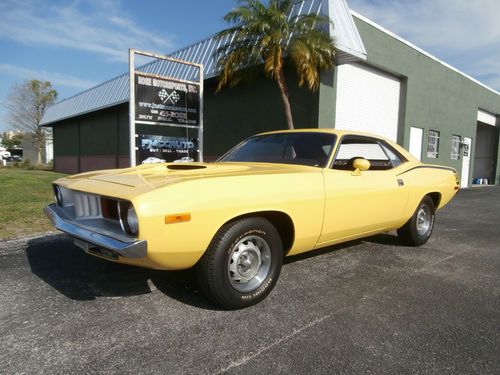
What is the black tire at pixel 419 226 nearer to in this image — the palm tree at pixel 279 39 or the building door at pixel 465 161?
the palm tree at pixel 279 39

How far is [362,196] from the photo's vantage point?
12.2 feet

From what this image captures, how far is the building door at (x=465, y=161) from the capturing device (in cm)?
1935

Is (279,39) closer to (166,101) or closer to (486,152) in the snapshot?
(166,101)

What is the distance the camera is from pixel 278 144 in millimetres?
4164

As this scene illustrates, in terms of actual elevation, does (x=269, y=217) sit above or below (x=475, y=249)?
above

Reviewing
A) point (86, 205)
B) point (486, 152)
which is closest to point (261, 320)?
point (86, 205)

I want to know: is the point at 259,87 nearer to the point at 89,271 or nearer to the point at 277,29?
the point at 277,29

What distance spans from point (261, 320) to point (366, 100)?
454 inches

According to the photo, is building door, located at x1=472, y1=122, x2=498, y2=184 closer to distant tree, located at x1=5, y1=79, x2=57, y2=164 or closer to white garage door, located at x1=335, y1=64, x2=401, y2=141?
white garage door, located at x1=335, y1=64, x2=401, y2=141

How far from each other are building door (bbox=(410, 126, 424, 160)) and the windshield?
1229 cm

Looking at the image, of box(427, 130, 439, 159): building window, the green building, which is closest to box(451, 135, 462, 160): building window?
the green building

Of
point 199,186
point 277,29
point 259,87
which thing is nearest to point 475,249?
point 199,186

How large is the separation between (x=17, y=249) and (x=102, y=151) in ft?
64.6

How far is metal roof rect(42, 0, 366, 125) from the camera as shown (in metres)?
10.1
